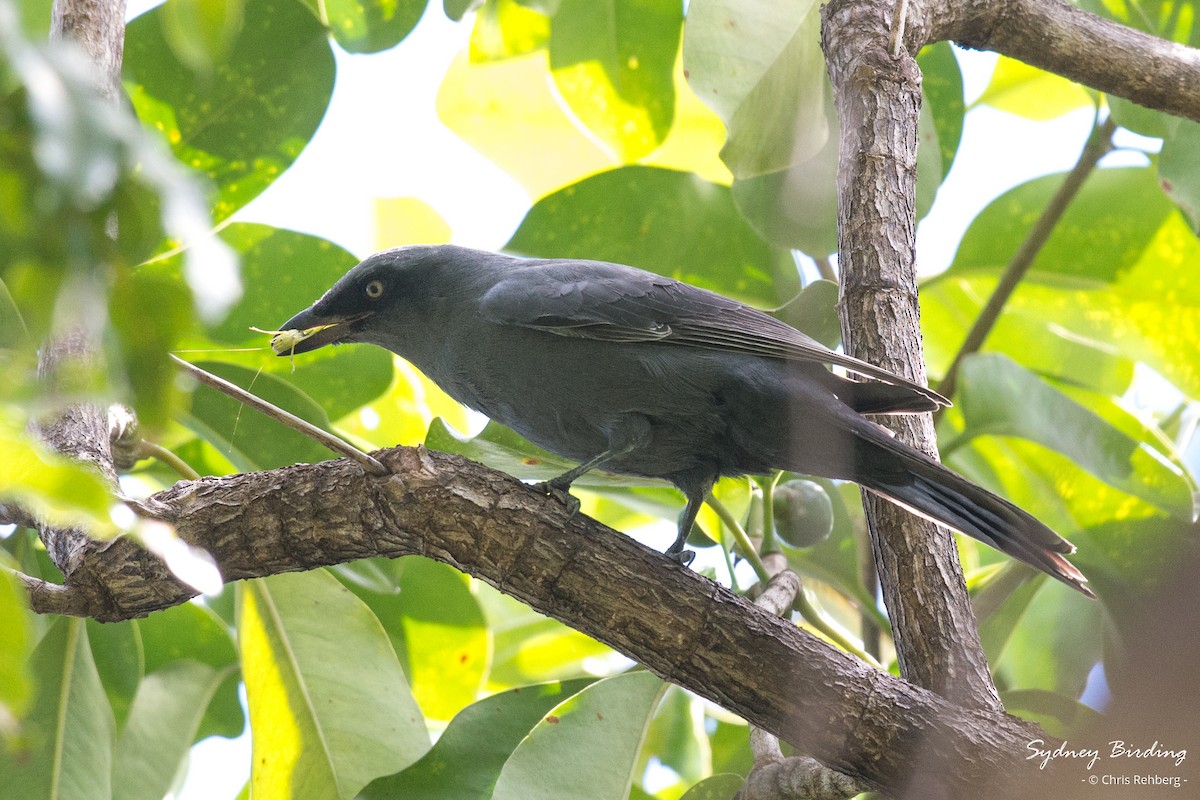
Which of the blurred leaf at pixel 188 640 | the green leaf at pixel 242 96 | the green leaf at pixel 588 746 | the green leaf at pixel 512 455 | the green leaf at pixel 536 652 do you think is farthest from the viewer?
the green leaf at pixel 536 652

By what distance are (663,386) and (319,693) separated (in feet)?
4.90

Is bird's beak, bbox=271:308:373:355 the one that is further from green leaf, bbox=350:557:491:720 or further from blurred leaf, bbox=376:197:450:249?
blurred leaf, bbox=376:197:450:249

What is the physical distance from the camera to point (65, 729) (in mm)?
3080

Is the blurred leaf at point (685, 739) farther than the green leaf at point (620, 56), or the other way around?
the blurred leaf at point (685, 739)

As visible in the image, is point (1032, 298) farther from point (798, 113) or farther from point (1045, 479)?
point (798, 113)

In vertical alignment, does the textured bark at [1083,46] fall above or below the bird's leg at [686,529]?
above

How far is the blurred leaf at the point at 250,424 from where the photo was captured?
3.39 metres

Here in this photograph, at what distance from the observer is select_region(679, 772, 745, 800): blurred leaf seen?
3123 millimetres

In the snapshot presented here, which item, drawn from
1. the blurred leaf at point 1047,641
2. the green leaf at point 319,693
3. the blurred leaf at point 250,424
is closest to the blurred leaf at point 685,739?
the blurred leaf at point 1047,641

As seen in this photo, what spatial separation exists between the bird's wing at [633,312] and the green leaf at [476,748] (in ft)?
3.74

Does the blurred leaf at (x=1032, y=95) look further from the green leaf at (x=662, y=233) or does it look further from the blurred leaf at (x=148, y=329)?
the blurred leaf at (x=148, y=329)

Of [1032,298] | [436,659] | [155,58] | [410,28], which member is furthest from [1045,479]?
[155,58]

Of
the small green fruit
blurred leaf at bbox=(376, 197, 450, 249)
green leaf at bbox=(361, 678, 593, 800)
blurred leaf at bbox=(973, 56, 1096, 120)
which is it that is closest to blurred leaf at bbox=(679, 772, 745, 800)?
green leaf at bbox=(361, 678, 593, 800)

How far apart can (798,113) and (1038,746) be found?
6.91 feet
